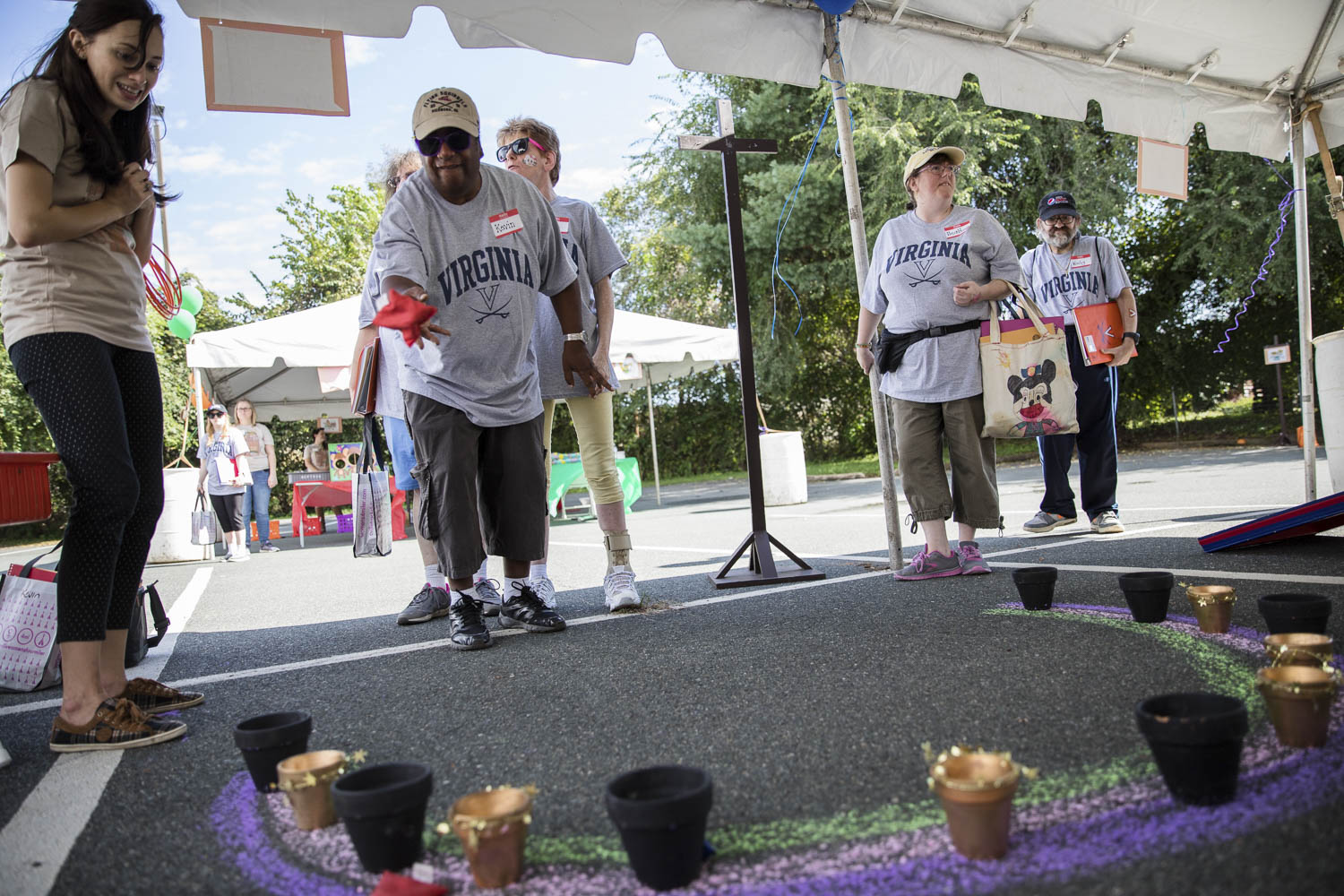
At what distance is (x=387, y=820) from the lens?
1323 mm

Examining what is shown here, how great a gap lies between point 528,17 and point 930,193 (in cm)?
180

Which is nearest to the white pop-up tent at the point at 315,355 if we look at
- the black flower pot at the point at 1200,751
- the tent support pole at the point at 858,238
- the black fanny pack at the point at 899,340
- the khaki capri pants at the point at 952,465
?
the tent support pole at the point at 858,238

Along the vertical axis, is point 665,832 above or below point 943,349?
below

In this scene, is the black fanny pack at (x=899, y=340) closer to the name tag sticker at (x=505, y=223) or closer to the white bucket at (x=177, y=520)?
the name tag sticker at (x=505, y=223)

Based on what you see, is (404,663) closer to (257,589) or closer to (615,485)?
(615,485)

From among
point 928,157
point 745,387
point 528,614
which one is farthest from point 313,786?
point 928,157

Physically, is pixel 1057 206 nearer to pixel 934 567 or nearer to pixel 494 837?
pixel 934 567

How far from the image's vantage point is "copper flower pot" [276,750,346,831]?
1532 mm

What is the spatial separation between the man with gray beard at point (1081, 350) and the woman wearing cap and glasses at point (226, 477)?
7.13 meters

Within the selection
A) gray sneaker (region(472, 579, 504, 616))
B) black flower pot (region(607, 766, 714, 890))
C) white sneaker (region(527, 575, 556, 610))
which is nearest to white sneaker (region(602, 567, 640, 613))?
white sneaker (region(527, 575, 556, 610))

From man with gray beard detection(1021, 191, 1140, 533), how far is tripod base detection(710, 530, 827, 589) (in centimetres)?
175

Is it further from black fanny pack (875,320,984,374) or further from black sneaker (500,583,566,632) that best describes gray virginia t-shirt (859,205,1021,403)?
black sneaker (500,583,566,632)

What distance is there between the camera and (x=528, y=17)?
355cm

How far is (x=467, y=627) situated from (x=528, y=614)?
311mm
